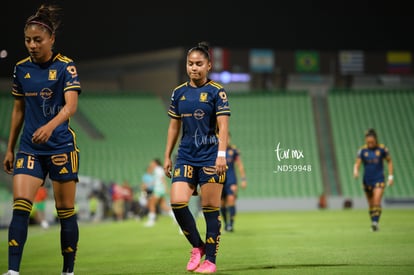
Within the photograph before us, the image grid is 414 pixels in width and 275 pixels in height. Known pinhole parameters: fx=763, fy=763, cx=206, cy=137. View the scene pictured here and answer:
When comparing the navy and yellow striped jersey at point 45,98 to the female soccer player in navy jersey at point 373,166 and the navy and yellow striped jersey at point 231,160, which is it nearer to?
the navy and yellow striped jersey at point 231,160

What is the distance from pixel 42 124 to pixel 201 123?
6.32 feet

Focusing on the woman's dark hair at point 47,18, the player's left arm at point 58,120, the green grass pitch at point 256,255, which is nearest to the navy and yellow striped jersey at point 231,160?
the green grass pitch at point 256,255

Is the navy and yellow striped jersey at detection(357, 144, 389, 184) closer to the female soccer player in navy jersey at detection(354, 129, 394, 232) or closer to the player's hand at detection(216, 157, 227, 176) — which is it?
the female soccer player in navy jersey at detection(354, 129, 394, 232)

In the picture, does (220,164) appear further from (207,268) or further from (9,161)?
(9,161)

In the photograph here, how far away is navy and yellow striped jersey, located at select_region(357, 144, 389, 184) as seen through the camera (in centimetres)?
1759

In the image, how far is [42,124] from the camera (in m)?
7.27

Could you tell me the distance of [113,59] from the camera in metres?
43.7

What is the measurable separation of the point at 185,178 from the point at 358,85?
3947 cm

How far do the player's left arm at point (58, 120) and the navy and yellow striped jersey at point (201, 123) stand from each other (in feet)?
5.28

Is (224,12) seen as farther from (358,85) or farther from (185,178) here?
(185,178)

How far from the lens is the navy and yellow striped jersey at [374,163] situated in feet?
57.7

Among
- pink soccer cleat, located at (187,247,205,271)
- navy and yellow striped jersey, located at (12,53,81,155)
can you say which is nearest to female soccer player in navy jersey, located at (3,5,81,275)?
navy and yellow striped jersey, located at (12,53,81,155)

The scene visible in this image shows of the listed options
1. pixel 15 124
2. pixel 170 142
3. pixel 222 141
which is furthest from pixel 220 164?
pixel 15 124

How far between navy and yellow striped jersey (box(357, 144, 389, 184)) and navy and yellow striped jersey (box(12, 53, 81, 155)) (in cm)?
1151
